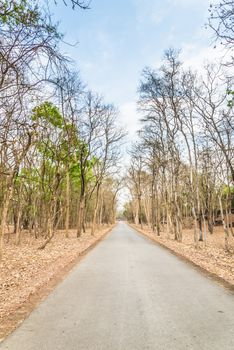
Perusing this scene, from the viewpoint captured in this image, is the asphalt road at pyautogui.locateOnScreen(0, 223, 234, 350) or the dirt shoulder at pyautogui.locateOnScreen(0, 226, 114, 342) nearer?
the asphalt road at pyautogui.locateOnScreen(0, 223, 234, 350)

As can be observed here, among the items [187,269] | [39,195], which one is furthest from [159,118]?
[187,269]

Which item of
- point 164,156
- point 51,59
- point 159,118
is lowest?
point 51,59

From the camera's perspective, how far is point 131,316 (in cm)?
506

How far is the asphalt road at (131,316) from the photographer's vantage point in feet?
13.0

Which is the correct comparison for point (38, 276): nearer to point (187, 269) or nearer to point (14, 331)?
point (14, 331)

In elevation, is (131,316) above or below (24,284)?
below

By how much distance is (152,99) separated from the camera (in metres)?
21.6

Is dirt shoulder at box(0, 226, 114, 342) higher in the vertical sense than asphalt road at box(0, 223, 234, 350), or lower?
higher

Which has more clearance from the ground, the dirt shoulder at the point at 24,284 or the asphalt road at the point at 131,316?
the dirt shoulder at the point at 24,284

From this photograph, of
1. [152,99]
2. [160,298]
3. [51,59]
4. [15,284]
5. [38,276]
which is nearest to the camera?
[51,59]

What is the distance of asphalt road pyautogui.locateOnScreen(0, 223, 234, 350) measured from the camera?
13.0 feet

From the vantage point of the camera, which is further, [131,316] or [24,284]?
[24,284]

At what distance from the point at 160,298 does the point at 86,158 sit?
1984 cm

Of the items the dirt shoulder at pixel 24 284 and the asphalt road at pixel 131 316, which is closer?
the asphalt road at pixel 131 316
